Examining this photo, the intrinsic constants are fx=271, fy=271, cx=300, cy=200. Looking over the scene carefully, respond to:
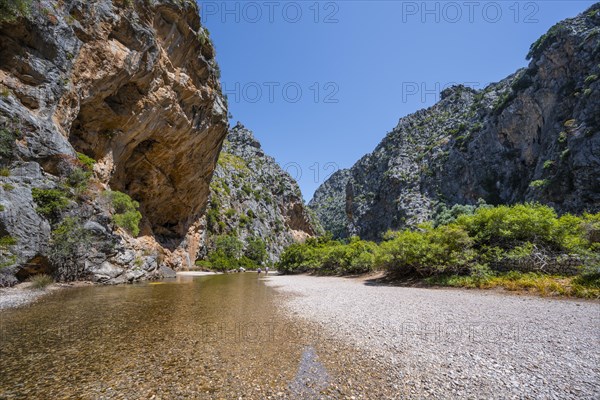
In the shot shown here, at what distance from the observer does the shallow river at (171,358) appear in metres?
4.55

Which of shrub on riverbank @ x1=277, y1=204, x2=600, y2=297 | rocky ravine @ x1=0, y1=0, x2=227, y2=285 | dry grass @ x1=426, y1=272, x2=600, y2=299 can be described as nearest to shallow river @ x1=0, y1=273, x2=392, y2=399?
rocky ravine @ x1=0, y1=0, x2=227, y2=285

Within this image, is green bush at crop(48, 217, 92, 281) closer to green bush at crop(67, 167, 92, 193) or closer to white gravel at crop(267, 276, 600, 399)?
green bush at crop(67, 167, 92, 193)

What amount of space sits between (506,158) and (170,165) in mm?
66911

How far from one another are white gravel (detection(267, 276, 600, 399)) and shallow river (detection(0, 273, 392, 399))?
2.87ft

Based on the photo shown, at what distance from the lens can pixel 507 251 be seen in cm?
1590

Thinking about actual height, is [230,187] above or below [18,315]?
above

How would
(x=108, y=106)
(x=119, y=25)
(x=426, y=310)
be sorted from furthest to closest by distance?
1. (x=108, y=106)
2. (x=119, y=25)
3. (x=426, y=310)

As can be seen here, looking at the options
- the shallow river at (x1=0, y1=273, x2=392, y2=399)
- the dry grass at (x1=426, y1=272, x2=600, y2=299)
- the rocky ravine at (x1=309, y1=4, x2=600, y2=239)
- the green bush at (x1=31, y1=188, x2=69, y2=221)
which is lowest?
the shallow river at (x1=0, y1=273, x2=392, y2=399)

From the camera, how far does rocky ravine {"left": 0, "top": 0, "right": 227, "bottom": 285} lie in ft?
55.4

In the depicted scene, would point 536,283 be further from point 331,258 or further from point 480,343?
point 331,258

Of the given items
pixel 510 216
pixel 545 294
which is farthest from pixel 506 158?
pixel 545 294

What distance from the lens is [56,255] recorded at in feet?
56.1

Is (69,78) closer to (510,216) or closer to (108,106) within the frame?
(108,106)

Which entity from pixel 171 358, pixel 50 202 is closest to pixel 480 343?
pixel 171 358
